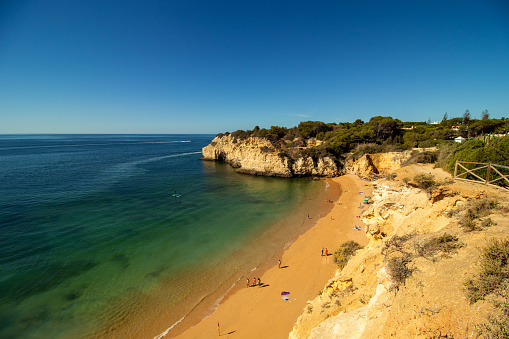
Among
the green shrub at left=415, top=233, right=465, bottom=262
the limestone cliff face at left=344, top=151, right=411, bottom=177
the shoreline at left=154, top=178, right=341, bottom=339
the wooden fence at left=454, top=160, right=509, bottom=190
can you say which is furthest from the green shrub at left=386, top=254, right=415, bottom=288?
the limestone cliff face at left=344, top=151, right=411, bottom=177

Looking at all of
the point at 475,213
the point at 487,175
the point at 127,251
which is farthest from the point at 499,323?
the point at 127,251

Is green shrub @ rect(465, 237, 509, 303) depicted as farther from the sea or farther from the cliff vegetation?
the cliff vegetation

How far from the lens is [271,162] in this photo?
137 feet

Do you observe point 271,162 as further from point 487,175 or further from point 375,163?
point 487,175

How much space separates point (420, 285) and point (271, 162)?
3749 cm

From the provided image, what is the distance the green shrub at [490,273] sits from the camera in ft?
11.7

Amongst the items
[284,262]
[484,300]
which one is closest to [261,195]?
[284,262]

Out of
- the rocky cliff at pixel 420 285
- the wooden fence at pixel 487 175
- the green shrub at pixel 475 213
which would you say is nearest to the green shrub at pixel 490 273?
the rocky cliff at pixel 420 285

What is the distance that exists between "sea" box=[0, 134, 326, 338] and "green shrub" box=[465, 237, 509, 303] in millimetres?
11217

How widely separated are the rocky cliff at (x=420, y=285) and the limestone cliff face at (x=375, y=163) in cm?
2873

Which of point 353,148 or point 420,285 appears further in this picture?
point 353,148

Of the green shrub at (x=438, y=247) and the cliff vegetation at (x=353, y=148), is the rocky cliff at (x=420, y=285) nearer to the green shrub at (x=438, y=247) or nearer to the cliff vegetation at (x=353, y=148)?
the green shrub at (x=438, y=247)

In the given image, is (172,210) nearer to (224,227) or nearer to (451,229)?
(224,227)

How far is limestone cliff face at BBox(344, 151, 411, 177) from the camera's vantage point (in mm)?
32812
